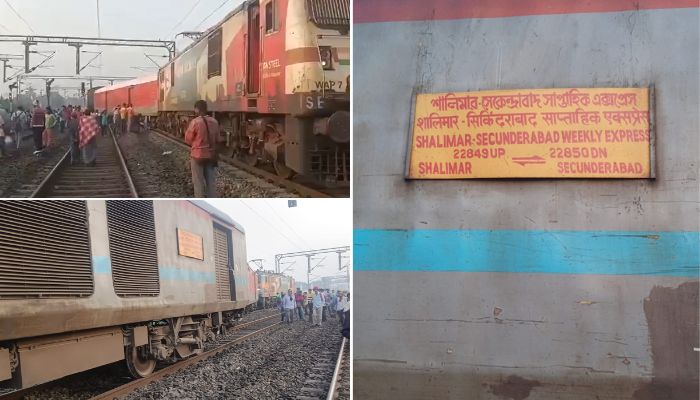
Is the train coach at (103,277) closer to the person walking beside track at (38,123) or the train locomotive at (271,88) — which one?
the person walking beside track at (38,123)

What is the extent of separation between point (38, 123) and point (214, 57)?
66.4 inches

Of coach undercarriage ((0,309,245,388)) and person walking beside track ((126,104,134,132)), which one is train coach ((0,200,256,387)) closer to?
coach undercarriage ((0,309,245,388))

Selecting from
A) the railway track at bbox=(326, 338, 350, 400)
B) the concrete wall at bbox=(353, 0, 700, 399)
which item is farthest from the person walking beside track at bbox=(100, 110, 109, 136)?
the railway track at bbox=(326, 338, 350, 400)

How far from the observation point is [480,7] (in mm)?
2979

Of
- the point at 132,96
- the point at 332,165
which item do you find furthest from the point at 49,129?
the point at 332,165

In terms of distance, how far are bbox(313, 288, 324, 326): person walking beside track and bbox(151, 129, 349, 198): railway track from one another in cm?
63

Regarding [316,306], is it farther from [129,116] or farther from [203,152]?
[129,116]

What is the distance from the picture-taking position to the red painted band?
2.88m

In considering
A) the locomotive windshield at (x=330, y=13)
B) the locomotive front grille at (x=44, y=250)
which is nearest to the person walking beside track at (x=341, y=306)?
the locomotive front grille at (x=44, y=250)

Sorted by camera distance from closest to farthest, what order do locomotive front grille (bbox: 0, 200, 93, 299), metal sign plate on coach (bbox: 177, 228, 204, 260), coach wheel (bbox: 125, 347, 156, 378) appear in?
1. locomotive front grille (bbox: 0, 200, 93, 299)
2. metal sign plate on coach (bbox: 177, 228, 204, 260)
3. coach wheel (bbox: 125, 347, 156, 378)

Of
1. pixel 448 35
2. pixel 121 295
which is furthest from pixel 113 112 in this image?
pixel 448 35

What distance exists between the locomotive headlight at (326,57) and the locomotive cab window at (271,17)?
0.73 m

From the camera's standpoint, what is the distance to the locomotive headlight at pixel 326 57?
3.37m

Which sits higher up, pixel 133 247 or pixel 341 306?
pixel 133 247
